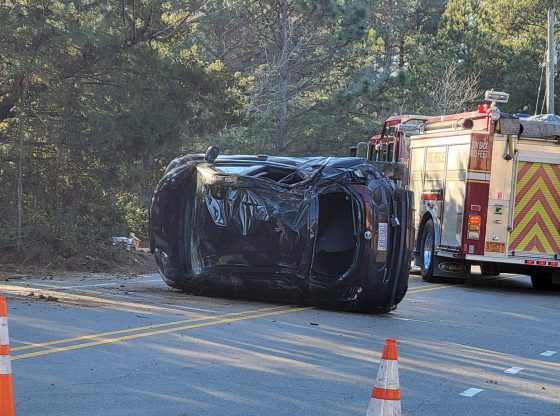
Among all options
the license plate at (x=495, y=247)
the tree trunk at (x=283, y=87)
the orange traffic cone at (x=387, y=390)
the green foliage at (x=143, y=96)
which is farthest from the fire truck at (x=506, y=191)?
the tree trunk at (x=283, y=87)

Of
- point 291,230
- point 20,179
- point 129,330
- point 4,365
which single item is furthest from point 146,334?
point 20,179

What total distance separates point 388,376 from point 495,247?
43.1 ft

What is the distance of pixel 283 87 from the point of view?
121ft

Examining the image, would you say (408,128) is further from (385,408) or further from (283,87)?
(385,408)

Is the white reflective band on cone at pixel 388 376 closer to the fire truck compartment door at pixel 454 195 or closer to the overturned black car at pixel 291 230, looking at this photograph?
the overturned black car at pixel 291 230

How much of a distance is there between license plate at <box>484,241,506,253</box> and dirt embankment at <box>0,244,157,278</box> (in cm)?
665

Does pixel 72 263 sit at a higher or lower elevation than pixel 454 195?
lower

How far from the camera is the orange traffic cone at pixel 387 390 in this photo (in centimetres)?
525

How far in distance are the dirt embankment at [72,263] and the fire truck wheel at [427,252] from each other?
564cm

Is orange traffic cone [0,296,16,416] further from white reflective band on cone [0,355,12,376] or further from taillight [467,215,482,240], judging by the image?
taillight [467,215,482,240]

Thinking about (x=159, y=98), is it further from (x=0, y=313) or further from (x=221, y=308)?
(x=0, y=313)

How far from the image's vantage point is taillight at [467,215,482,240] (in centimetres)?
1792

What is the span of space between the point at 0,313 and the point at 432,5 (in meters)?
52.9

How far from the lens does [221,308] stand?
12.7 metres
